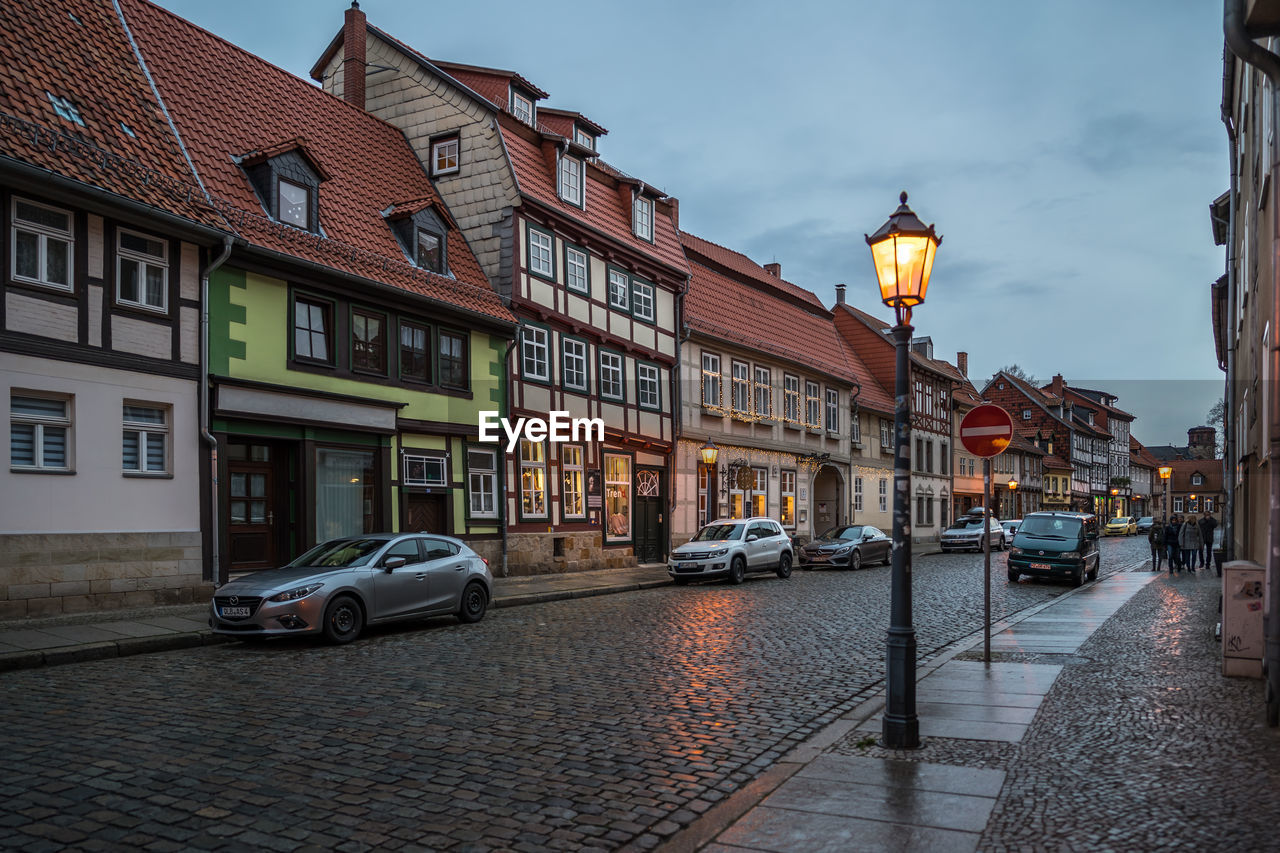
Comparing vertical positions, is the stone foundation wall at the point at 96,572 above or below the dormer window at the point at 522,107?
below

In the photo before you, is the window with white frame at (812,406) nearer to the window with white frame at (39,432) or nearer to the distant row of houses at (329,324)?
the distant row of houses at (329,324)

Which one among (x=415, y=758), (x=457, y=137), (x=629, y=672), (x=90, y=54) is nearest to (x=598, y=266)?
(x=457, y=137)

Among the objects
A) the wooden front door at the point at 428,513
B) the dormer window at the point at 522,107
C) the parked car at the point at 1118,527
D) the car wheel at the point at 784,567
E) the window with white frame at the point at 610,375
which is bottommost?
the parked car at the point at 1118,527

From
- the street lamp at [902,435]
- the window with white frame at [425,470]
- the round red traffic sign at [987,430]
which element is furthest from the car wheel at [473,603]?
the street lamp at [902,435]

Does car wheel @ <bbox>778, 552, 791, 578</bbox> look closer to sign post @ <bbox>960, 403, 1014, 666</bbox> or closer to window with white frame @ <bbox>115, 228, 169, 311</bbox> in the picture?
sign post @ <bbox>960, 403, 1014, 666</bbox>

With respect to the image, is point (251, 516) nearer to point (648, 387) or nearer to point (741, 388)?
point (648, 387)

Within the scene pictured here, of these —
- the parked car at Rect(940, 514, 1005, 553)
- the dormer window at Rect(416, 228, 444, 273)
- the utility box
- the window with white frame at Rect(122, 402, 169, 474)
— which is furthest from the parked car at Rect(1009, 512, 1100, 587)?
the window with white frame at Rect(122, 402, 169, 474)

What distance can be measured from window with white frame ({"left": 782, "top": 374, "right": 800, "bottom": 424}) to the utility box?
29.1 m

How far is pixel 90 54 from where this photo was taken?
17953 mm

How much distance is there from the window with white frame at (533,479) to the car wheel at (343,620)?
11.1m

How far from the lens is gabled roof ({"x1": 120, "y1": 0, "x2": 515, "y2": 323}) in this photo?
19312mm

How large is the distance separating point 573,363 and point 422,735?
2006 centimetres

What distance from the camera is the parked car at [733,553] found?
24859 mm

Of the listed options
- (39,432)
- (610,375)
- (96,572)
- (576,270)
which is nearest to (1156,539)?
(610,375)
